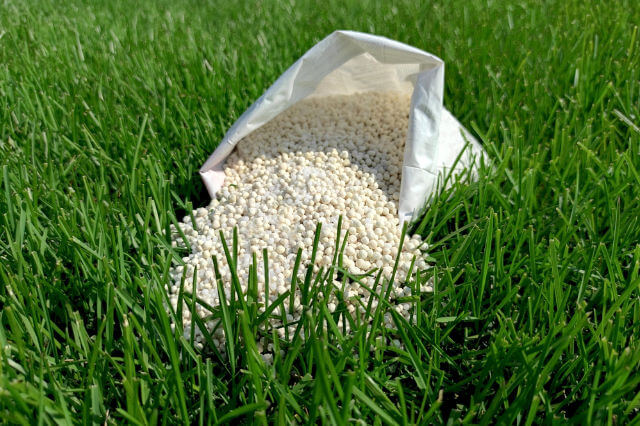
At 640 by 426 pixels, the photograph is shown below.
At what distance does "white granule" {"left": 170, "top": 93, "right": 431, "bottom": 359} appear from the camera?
1228mm

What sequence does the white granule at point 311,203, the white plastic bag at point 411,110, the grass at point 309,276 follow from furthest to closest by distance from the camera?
1. the white plastic bag at point 411,110
2. the white granule at point 311,203
3. the grass at point 309,276

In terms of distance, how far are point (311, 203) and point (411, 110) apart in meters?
0.38

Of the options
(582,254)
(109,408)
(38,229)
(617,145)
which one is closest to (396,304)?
(582,254)

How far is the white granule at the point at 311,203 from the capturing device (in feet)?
4.03

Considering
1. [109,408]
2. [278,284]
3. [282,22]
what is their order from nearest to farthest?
[109,408] < [278,284] < [282,22]

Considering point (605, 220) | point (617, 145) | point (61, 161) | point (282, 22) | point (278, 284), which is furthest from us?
point (282, 22)

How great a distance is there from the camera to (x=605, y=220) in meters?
1.43

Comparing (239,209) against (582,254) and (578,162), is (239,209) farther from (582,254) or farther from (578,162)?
(578,162)

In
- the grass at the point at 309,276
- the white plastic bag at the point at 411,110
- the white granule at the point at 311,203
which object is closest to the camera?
the grass at the point at 309,276

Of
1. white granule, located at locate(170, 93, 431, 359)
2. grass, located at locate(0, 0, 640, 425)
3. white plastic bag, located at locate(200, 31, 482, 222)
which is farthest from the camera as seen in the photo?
white plastic bag, located at locate(200, 31, 482, 222)

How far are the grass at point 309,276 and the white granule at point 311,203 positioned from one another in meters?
0.08

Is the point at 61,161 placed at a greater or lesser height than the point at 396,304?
greater

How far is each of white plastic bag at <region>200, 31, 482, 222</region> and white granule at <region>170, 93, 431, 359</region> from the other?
73 mm

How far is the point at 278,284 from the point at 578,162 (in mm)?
908
